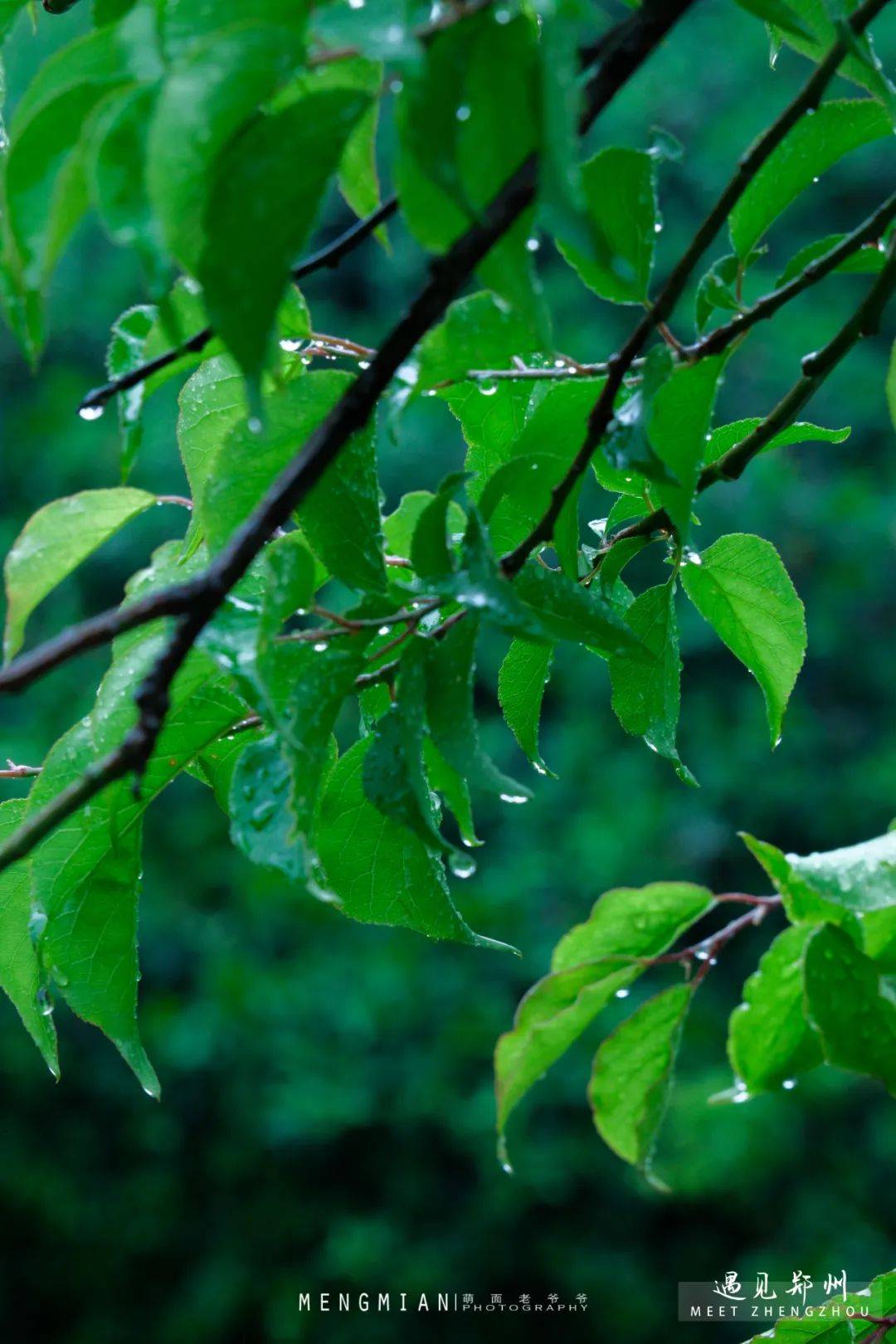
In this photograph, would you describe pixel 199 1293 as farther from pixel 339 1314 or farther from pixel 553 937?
pixel 553 937

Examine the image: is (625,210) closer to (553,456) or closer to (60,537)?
(553,456)

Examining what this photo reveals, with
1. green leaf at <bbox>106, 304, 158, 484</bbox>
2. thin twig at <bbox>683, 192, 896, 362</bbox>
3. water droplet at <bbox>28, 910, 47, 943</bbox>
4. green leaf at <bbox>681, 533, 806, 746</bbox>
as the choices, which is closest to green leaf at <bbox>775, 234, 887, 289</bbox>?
thin twig at <bbox>683, 192, 896, 362</bbox>

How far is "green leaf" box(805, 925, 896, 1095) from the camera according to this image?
0.36 meters

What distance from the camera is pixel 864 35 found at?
0.36 m

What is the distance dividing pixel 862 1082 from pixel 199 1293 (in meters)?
1.43

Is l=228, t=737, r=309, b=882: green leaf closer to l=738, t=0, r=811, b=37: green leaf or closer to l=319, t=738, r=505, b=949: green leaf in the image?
l=319, t=738, r=505, b=949: green leaf

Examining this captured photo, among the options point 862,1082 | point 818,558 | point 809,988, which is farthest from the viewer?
point 818,558

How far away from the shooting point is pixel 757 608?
0.53m

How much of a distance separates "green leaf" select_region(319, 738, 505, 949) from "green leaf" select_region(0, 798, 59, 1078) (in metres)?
0.12

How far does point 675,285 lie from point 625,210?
0.03 metres

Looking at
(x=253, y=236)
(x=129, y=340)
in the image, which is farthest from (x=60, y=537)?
(x=253, y=236)

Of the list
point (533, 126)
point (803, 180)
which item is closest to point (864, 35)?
point (803, 180)

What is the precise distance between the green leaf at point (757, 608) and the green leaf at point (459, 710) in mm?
202

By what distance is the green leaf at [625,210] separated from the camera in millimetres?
352
